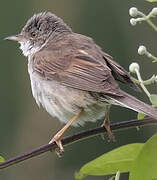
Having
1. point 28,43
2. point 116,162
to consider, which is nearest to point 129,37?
point 28,43

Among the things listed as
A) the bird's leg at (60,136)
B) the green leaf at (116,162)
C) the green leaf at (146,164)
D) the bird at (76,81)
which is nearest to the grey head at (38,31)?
the bird at (76,81)

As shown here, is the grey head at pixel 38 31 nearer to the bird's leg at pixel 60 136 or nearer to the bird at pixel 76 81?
the bird at pixel 76 81

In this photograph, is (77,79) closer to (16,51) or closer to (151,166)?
Answer: (151,166)

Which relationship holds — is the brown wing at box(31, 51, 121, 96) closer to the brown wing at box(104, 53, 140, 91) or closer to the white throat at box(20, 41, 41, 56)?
the brown wing at box(104, 53, 140, 91)

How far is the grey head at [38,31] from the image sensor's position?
548 cm

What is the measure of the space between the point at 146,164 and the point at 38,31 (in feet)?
9.35

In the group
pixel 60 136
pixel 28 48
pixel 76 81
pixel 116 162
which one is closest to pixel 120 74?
pixel 76 81

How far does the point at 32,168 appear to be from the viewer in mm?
8414

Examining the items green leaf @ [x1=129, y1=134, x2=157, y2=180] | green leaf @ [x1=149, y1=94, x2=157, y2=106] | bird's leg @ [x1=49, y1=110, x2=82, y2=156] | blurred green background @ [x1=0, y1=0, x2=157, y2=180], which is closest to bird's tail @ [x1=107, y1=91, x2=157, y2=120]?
green leaf @ [x1=149, y1=94, x2=157, y2=106]

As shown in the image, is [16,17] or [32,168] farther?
[16,17]

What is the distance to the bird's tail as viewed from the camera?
3320 millimetres

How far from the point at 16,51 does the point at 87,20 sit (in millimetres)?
1327

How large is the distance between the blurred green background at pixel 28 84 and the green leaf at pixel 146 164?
4.89 m

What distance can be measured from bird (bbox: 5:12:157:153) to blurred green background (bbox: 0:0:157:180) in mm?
Result: 3188
